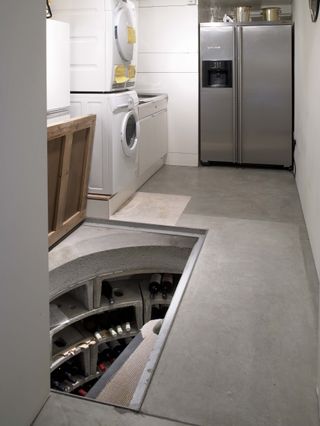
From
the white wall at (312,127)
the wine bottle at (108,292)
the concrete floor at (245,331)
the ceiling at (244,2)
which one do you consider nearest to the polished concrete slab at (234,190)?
the concrete floor at (245,331)

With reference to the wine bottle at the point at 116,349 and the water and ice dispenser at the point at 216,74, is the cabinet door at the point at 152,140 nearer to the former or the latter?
the water and ice dispenser at the point at 216,74

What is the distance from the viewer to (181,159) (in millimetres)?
5848

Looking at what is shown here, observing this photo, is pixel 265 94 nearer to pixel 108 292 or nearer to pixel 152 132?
pixel 152 132

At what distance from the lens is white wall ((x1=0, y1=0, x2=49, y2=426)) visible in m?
1.26

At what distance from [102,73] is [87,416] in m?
2.70

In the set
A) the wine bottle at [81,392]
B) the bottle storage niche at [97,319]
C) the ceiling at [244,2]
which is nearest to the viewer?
the bottle storage niche at [97,319]

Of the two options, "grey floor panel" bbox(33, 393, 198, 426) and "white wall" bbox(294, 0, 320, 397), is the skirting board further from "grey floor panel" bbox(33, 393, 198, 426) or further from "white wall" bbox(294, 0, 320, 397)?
"grey floor panel" bbox(33, 393, 198, 426)

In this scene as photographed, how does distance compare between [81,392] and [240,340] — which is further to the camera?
[81,392]

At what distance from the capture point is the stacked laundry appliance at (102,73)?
3455mm

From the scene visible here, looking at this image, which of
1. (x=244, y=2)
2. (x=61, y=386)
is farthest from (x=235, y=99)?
(x=61, y=386)

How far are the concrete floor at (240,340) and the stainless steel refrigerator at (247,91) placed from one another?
6.42ft

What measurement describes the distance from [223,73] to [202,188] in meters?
1.70

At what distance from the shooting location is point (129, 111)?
392 centimetres

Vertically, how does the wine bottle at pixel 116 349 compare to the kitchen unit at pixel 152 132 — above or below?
below
